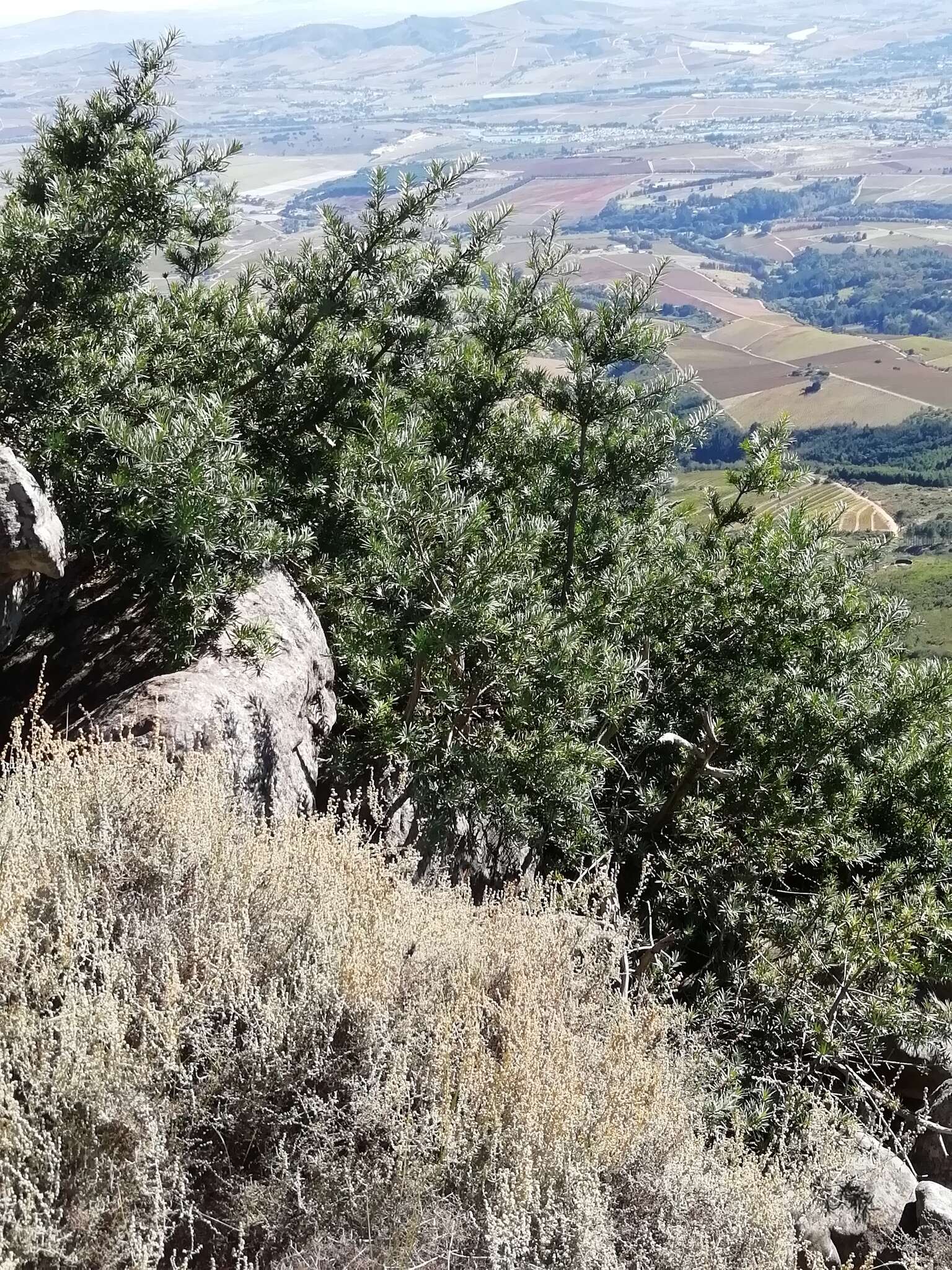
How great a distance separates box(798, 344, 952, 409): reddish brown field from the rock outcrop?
115 metres

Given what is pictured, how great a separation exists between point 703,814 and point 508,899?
234cm

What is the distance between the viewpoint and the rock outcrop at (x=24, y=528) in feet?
13.8

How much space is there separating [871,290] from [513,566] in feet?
569

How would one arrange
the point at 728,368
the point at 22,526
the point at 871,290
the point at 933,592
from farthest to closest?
the point at 871,290 → the point at 728,368 → the point at 933,592 → the point at 22,526

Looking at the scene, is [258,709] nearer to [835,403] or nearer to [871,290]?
[835,403]

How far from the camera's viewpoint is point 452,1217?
9.15ft

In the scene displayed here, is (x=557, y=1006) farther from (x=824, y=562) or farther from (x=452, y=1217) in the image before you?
(x=824, y=562)

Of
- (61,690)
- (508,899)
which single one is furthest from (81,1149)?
(61,690)

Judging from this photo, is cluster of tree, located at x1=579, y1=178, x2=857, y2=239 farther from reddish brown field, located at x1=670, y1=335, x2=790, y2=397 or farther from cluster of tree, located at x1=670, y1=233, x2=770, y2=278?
reddish brown field, located at x1=670, y1=335, x2=790, y2=397

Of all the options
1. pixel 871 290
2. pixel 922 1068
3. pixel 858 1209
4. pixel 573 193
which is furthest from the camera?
pixel 573 193

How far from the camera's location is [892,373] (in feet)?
382

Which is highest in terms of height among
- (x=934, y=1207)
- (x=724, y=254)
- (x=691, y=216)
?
(x=934, y=1207)

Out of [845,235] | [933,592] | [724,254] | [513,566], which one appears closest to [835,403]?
[933,592]

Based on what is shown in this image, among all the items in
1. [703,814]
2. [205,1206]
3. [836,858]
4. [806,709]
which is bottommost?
[836,858]
